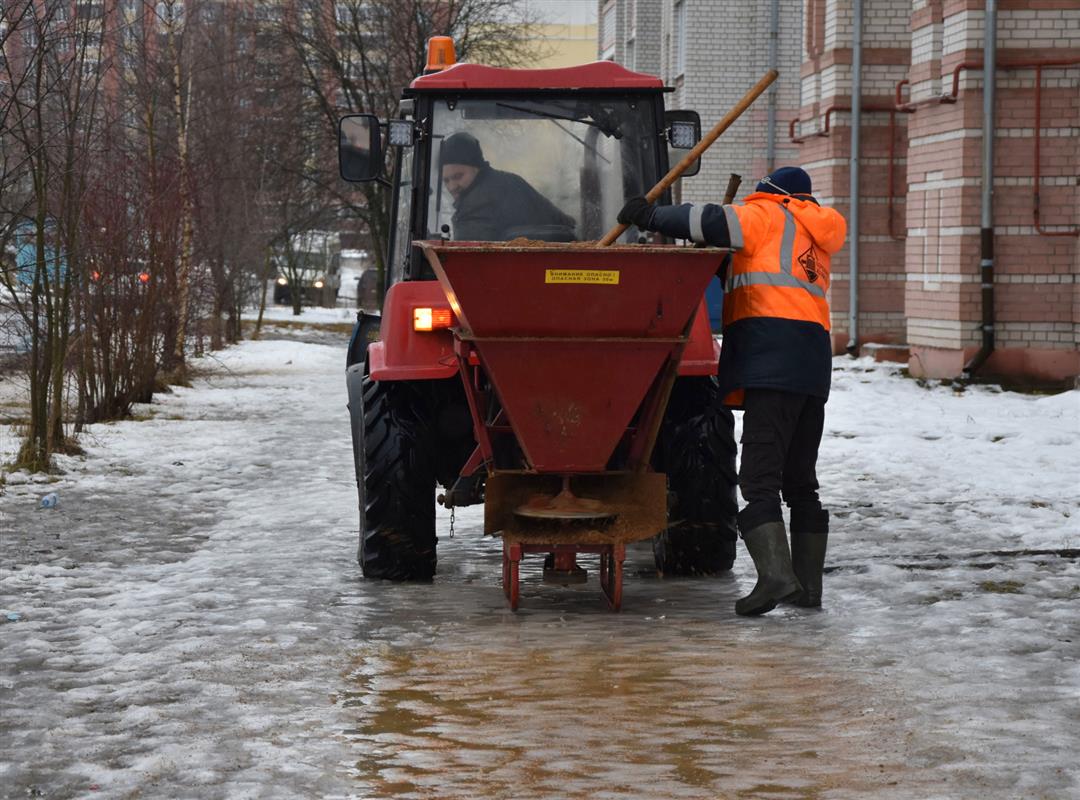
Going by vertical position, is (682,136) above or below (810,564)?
above

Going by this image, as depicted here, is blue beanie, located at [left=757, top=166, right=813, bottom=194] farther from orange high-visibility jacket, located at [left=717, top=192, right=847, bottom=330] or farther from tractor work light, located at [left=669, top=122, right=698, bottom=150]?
tractor work light, located at [left=669, top=122, right=698, bottom=150]

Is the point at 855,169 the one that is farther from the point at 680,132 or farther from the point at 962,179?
the point at 680,132

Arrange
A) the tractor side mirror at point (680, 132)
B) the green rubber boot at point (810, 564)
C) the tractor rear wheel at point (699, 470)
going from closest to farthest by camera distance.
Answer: the green rubber boot at point (810, 564)
the tractor rear wheel at point (699, 470)
the tractor side mirror at point (680, 132)

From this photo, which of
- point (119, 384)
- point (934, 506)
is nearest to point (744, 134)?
point (119, 384)

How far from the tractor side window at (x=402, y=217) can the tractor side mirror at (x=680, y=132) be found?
4.01 feet

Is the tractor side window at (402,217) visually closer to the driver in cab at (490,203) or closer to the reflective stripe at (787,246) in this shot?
the driver in cab at (490,203)

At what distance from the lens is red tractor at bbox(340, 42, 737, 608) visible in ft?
20.8

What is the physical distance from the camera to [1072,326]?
634 inches

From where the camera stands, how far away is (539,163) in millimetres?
7855

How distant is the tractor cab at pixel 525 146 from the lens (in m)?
7.83

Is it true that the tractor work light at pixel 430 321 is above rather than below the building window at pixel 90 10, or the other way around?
below

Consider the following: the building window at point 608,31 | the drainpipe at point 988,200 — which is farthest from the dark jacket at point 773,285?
the building window at point 608,31

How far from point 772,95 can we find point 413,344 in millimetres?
25095

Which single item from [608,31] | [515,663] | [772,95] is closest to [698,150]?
[515,663]
